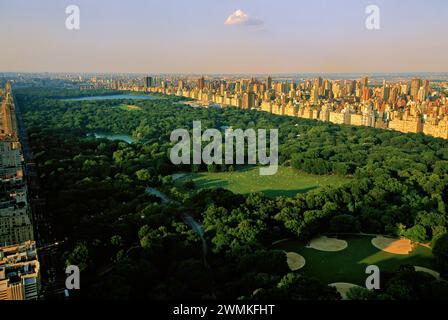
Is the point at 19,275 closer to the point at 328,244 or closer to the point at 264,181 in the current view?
the point at 328,244

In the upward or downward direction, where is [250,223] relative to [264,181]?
upward

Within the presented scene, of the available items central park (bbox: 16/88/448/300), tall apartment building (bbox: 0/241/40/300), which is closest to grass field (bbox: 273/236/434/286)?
central park (bbox: 16/88/448/300)

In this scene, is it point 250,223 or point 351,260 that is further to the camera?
point 250,223

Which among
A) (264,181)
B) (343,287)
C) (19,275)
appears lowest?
(343,287)

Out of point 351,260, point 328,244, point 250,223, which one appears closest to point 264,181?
point 328,244

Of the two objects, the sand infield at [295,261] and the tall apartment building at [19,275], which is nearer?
the tall apartment building at [19,275]

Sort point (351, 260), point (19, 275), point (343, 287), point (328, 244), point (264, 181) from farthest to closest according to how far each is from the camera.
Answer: point (264, 181) < point (328, 244) < point (351, 260) < point (343, 287) < point (19, 275)

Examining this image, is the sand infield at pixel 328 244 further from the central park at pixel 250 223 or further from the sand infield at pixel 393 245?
the sand infield at pixel 393 245

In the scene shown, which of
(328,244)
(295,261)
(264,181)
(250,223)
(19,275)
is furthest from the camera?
(264,181)

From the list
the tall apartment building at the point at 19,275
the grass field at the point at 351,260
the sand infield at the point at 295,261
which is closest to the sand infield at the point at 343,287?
the grass field at the point at 351,260
